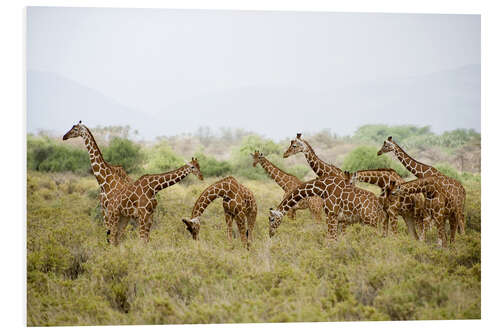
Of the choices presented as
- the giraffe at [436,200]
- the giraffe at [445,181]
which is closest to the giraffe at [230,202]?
the giraffe at [436,200]

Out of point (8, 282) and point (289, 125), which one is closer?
point (8, 282)

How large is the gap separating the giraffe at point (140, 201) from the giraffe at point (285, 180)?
4.74 ft

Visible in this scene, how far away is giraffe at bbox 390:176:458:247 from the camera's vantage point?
8.02 metres

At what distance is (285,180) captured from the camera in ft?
29.5

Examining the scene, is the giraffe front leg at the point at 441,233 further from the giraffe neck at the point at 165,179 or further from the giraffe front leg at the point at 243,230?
the giraffe neck at the point at 165,179

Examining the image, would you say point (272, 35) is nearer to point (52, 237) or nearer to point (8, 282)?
point (52, 237)

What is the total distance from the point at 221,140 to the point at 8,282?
10541 millimetres

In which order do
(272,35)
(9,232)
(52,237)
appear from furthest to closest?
(272,35) → (52,237) → (9,232)

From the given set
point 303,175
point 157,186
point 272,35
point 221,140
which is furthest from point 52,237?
point 221,140

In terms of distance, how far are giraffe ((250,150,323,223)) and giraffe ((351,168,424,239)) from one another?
40.1 inches

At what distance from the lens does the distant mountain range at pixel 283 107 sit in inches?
337

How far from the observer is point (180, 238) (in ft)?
27.1

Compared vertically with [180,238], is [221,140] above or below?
above

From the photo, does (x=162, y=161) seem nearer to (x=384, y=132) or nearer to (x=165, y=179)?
(x=165, y=179)
